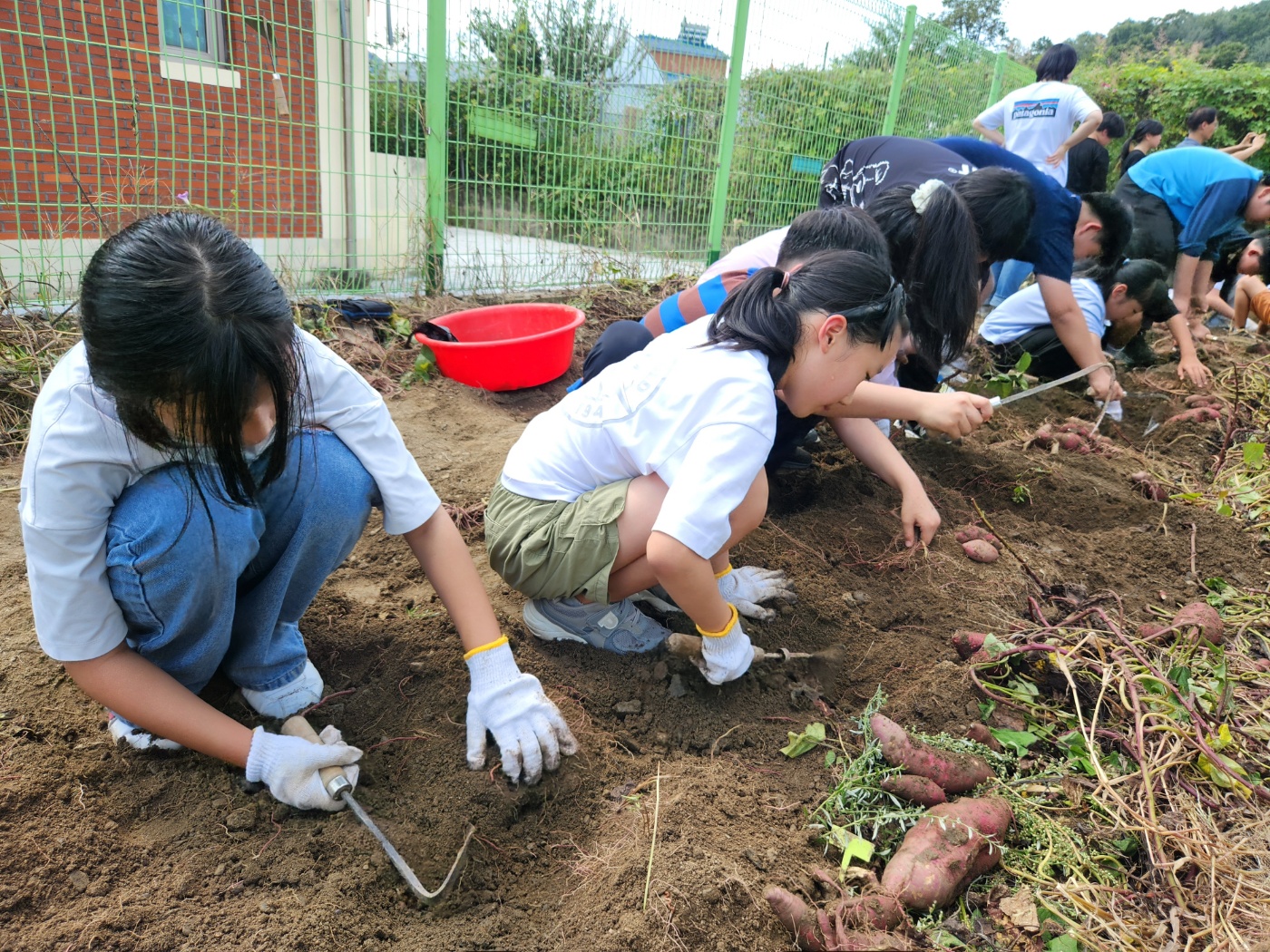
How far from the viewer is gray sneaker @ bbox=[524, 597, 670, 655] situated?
5.68 ft

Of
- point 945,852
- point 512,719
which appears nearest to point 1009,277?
point 945,852

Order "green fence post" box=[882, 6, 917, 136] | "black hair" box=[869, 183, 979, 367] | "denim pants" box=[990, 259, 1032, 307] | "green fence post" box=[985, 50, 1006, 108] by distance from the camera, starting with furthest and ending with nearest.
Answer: "green fence post" box=[985, 50, 1006, 108]
"green fence post" box=[882, 6, 917, 136]
"denim pants" box=[990, 259, 1032, 307]
"black hair" box=[869, 183, 979, 367]

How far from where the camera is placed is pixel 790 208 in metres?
6.14

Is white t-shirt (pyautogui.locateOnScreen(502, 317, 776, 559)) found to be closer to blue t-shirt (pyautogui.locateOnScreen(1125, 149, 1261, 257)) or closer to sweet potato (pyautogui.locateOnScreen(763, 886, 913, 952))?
sweet potato (pyautogui.locateOnScreen(763, 886, 913, 952))

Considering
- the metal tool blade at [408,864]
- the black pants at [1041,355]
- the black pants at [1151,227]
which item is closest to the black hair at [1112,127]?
the black pants at [1151,227]

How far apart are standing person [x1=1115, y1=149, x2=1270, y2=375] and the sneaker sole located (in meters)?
4.53

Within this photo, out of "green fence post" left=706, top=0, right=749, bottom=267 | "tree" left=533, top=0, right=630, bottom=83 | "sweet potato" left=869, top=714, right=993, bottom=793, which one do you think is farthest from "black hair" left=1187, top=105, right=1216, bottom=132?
"sweet potato" left=869, top=714, right=993, bottom=793

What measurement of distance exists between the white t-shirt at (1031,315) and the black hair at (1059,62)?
5.56ft

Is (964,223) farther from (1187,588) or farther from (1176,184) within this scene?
(1176,184)

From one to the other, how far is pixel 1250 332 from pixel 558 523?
232 inches

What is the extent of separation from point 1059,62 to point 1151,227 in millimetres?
1137

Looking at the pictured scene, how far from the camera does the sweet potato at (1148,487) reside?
274 centimetres

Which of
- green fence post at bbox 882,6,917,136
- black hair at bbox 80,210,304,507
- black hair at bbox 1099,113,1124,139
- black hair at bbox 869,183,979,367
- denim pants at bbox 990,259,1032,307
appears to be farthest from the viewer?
green fence post at bbox 882,6,917,136

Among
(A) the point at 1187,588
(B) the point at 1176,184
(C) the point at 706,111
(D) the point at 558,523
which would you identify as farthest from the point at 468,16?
(B) the point at 1176,184
